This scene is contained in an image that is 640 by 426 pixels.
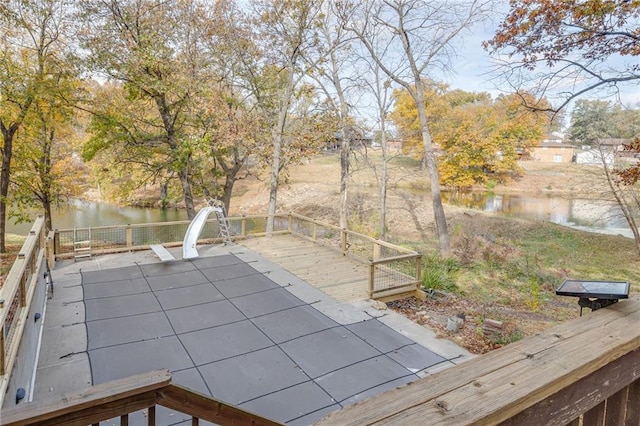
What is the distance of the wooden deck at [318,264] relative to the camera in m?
7.60

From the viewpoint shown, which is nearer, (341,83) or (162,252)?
(162,252)

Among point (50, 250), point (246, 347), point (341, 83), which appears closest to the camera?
point (246, 347)

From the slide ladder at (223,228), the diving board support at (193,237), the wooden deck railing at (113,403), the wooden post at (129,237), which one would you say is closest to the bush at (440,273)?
the slide ladder at (223,228)

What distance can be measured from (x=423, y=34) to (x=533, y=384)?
42.0 ft

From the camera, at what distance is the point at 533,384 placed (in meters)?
0.86

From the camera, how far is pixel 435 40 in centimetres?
1219

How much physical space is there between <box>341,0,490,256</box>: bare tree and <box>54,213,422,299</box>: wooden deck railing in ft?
9.59

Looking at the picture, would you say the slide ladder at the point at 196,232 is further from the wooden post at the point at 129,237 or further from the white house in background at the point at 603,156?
the white house in background at the point at 603,156

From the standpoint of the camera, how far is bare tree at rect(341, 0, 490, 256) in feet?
38.2

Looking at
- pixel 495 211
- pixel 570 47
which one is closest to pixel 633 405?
pixel 570 47

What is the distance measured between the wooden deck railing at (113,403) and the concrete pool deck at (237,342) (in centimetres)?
311

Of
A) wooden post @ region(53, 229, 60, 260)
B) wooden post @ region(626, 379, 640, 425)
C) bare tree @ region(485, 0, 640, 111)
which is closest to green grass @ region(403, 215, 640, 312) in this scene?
bare tree @ region(485, 0, 640, 111)

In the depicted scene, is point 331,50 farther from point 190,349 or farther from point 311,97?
point 190,349

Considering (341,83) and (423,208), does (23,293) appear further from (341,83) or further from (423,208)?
(423,208)
